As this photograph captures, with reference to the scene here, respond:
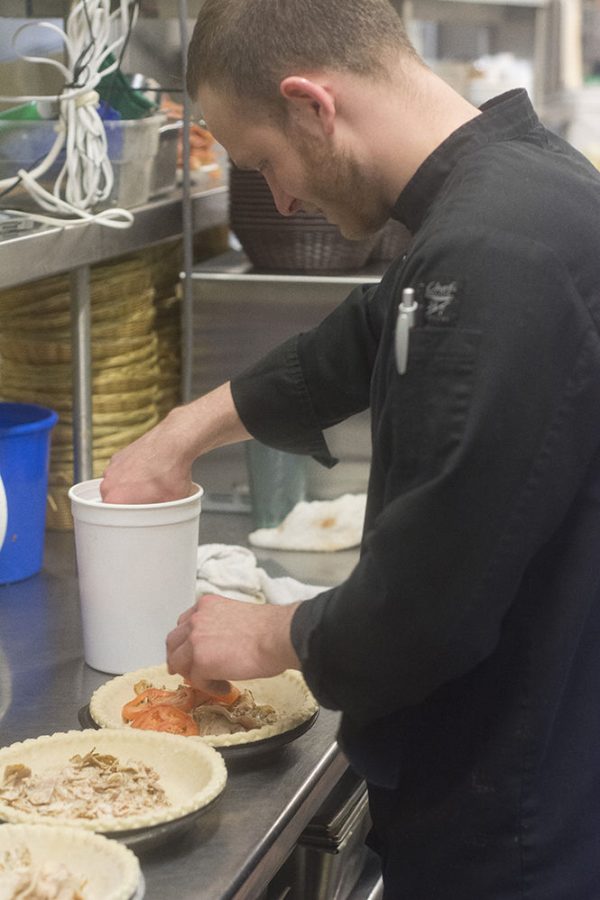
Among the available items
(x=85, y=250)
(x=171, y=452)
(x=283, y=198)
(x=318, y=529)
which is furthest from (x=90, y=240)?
(x=283, y=198)

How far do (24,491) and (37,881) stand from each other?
1004 millimetres

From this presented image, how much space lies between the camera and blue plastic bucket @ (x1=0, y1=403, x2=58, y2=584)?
Result: 203cm

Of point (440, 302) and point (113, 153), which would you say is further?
point (113, 153)

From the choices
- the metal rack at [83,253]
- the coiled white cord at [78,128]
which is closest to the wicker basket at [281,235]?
the metal rack at [83,253]

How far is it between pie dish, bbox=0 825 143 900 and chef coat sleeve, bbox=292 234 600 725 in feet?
0.84

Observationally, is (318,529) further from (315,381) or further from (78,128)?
(78,128)

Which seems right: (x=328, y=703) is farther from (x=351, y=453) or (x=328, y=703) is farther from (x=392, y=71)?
(x=351, y=453)

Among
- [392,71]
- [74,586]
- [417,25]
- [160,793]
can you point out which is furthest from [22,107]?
[417,25]

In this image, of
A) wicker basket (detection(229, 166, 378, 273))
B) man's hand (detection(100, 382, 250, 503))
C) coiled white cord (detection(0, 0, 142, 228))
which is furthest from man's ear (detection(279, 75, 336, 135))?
wicker basket (detection(229, 166, 378, 273))

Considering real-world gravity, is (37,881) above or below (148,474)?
below

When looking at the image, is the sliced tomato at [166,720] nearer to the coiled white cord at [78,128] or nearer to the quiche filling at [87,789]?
the quiche filling at [87,789]

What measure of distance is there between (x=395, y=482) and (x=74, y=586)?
3.56 feet

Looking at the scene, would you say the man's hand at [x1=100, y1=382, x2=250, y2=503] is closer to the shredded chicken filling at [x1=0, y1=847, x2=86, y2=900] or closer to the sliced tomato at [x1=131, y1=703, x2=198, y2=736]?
the sliced tomato at [x1=131, y1=703, x2=198, y2=736]

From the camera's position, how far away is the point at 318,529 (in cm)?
234
